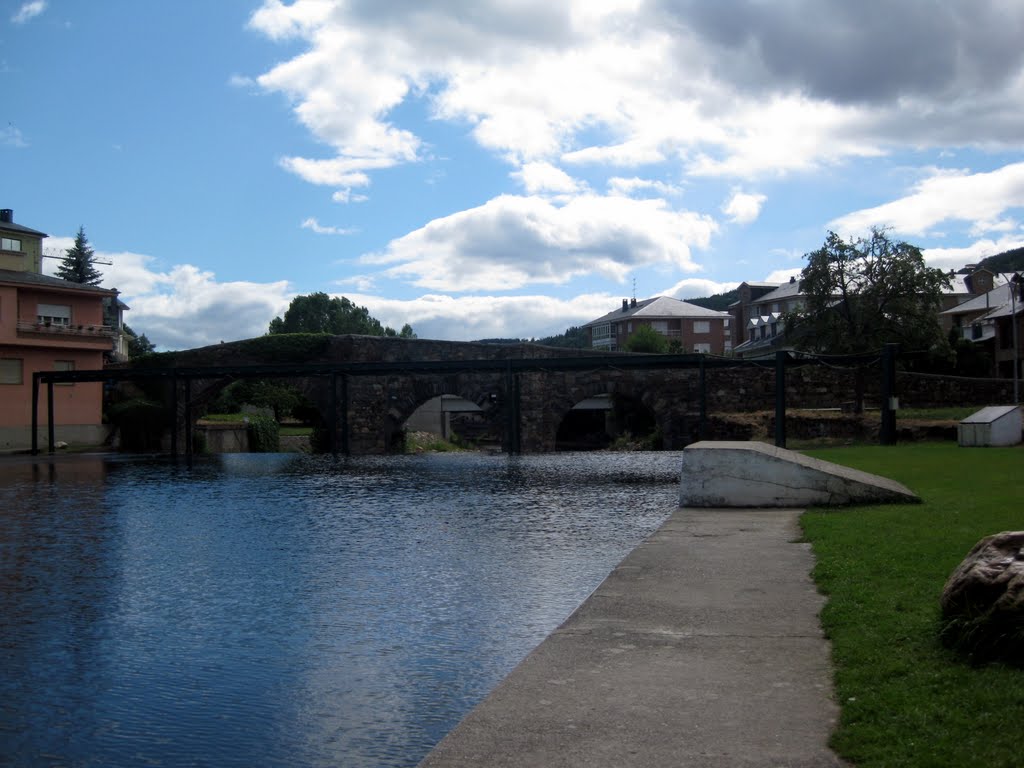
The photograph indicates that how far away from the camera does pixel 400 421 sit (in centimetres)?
3981

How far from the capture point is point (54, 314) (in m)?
36.7

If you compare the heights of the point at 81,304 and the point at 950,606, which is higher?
the point at 81,304

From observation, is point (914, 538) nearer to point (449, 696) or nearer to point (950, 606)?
point (950, 606)

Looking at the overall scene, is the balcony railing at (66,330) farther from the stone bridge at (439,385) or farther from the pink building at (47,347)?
the stone bridge at (439,385)

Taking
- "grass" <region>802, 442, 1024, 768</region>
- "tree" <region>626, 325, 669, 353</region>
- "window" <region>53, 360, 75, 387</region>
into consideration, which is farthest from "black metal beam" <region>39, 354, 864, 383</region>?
"tree" <region>626, 325, 669, 353</region>

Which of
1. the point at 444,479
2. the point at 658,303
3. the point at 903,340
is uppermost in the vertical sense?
the point at 658,303

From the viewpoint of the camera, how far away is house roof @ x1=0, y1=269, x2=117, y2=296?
114ft

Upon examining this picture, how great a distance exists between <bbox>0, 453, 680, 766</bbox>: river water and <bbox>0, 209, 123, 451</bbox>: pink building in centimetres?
2125

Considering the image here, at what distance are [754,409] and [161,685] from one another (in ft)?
103

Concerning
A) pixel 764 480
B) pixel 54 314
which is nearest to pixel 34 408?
pixel 54 314

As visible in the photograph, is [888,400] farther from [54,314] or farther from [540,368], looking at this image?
[54,314]

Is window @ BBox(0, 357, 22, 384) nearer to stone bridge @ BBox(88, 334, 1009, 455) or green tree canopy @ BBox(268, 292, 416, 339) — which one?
stone bridge @ BBox(88, 334, 1009, 455)

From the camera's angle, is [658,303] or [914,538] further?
[658,303]

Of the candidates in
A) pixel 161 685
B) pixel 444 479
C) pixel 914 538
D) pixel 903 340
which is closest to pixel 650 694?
pixel 161 685
